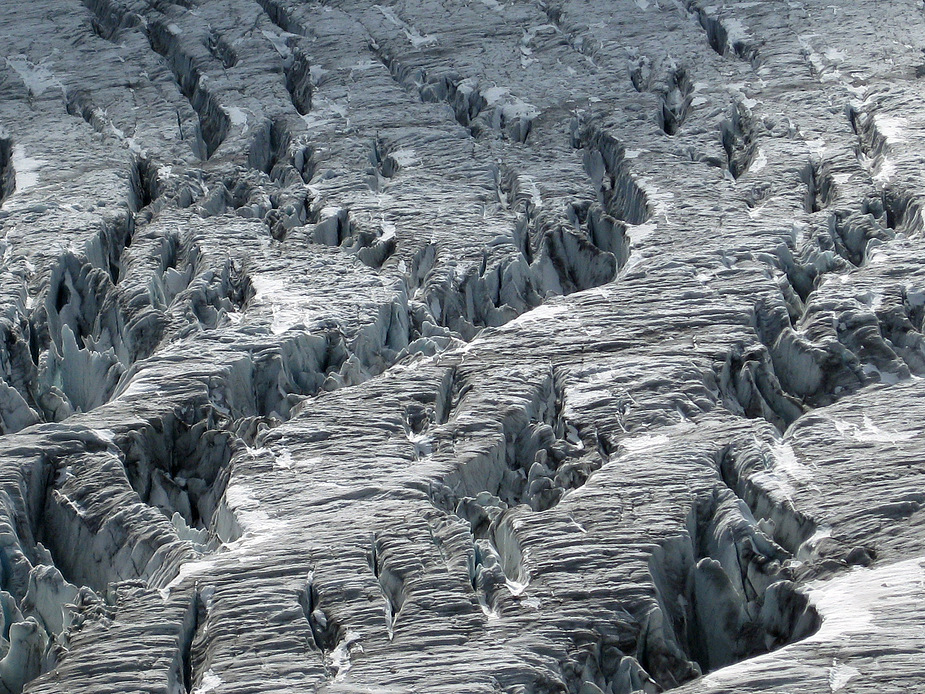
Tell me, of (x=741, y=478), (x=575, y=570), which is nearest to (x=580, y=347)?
(x=741, y=478)

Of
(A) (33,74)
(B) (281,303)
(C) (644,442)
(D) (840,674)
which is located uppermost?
(A) (33,74)

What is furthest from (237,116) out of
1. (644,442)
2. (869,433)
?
(869,433)

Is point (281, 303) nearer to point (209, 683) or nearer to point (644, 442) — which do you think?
point (644, 442)

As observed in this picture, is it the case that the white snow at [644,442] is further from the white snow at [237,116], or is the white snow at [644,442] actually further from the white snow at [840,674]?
the white snow at [237,116]

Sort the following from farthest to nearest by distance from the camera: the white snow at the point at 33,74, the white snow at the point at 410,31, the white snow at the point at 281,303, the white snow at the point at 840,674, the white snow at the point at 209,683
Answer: the white snow at the point at 410,31 < the white snow at the point at 33,74 < the white snow at the point at 281,303 < the white snow at the point at 209,683 < the white snow at the point at 840,674

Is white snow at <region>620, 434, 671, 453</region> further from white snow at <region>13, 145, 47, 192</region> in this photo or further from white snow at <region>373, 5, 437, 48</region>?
white snow at <region>373, 5, 437, 48</region>

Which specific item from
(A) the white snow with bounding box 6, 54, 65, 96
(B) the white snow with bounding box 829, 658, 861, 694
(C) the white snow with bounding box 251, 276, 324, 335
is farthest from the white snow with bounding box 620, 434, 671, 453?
(A) the white snow with bounding box 6, 54, 65, 96

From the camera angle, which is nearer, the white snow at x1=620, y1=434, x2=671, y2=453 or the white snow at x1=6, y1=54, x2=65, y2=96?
the white snow at x1=620, y1=434, x2=671, y2=453

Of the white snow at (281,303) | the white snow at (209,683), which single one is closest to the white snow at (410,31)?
the white snow at (281,303)
